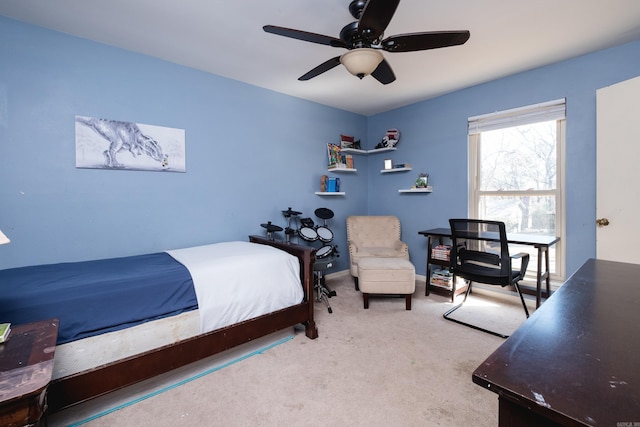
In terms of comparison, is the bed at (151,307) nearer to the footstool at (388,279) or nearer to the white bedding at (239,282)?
the white bedding at (239,282)

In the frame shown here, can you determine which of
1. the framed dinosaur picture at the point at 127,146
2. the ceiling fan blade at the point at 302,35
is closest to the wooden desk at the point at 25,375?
the framed dinosaur picture at the point at 127,146

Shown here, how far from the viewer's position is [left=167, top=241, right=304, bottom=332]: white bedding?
189 cm

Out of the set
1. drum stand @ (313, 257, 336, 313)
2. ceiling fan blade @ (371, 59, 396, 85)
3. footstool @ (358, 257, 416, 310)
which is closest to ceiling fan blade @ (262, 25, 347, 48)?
ceiling fan blade @ (371, 59, 396, 85)

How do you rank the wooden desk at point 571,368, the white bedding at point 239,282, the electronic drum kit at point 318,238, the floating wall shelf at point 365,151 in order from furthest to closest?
the floating wall shelf at point 365,151, the electronic drum kit at point 318,238, the white bedding at point 239,282, the wooden desk at point 571,368

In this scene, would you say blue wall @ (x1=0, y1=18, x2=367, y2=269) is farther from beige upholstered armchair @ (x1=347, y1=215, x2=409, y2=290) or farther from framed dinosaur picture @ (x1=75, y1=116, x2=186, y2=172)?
beige upholstered armchair @ (x1=347, y1=215, x2=409, y2=290)

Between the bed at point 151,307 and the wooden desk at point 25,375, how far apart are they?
287mm

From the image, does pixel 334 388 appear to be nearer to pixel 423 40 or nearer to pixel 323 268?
pixel 323 268

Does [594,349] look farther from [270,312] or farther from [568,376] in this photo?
[270,312]

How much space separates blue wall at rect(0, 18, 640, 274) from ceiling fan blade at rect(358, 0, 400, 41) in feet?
6.29

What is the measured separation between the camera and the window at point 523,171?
9.41 feet

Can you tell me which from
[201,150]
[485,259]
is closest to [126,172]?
[201,150]

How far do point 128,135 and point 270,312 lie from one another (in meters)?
1.93

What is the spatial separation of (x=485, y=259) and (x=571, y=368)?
2122mm

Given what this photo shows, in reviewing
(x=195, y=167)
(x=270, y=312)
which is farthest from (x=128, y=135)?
(x=270, y=312)
